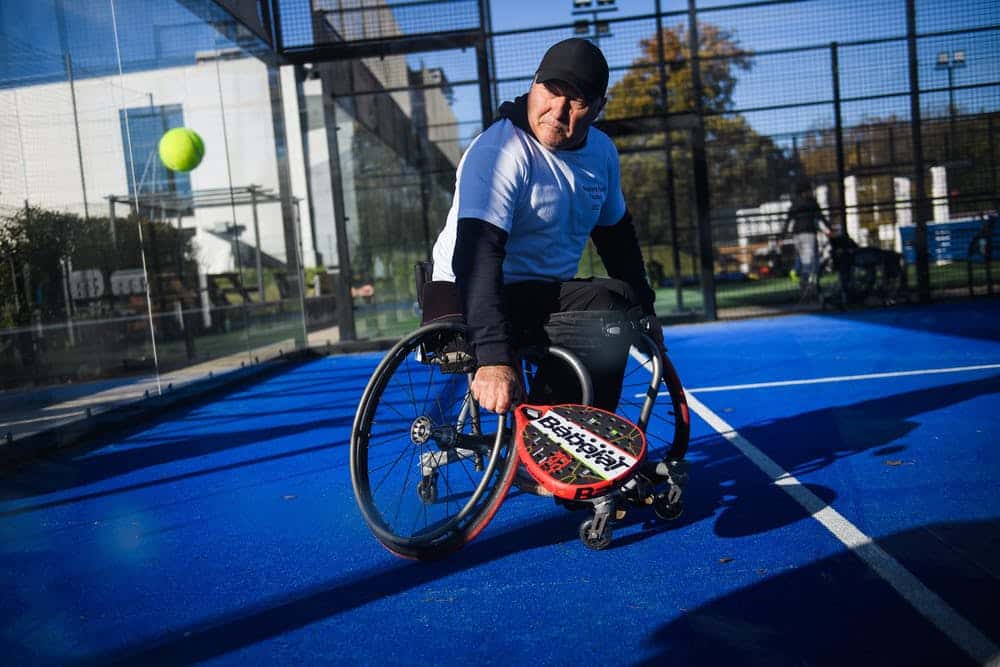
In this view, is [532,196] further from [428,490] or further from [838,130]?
[838,130]

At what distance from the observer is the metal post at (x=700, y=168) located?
1075 centimetres

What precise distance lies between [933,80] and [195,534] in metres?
10.9

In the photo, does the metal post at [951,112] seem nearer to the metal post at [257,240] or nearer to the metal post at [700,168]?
the metal post at [700,168]

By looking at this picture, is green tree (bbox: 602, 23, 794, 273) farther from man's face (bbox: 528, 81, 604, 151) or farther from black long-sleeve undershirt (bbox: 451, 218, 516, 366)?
black long-sleeve undershirt (bbox: 451, 218, 516, 366)

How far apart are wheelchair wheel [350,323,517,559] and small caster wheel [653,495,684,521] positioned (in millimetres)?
601

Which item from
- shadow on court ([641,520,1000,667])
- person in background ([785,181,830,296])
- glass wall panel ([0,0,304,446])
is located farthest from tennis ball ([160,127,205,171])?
person in background ([785,181,830,296])

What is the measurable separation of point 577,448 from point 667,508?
72 centimetres

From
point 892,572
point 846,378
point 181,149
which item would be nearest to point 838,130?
point 846,378

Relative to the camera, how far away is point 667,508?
3010mm

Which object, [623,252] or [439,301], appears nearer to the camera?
[439,301]

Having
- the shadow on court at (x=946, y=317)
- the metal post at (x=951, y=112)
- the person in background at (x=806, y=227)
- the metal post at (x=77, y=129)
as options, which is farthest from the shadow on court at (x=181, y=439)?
the metal post at (x=951, y=112)

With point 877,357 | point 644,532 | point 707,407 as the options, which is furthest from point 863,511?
point 877,357

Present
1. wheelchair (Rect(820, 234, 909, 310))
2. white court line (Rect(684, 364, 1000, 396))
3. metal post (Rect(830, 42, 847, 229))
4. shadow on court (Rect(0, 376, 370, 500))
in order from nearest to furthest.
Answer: shadow on court (Rect(0, 376, 370, 500)) → white court line (Rect(684, 364, 1000, 396)) → metal post (Rect(830, 42, 847, 229)) → wheelchair (Rect(820, 234, 909, 310))

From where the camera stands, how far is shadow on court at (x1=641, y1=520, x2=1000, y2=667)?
6.50ft
